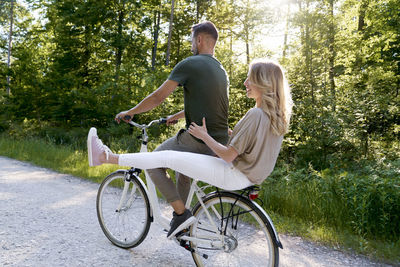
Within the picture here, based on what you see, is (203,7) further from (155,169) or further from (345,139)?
(155,169)

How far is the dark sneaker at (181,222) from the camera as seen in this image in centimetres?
285

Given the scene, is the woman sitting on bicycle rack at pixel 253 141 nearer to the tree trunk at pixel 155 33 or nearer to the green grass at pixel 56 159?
the green grass at pixel 56 159

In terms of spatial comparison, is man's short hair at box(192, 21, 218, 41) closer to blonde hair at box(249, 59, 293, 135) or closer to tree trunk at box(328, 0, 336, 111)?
blonde hair at box(249, 59, 293, 135)

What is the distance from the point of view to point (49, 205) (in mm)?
4809

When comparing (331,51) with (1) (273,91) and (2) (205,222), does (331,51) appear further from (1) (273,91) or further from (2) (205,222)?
(2) (205,222)

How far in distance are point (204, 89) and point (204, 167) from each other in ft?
2.31

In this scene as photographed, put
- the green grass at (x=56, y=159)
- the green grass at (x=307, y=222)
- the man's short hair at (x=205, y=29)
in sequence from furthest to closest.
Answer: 1. the green grass at (x=56, y=159)
2. the green grass at (x=307, y=222)
3. the man's short hair at (x=205, y=29)

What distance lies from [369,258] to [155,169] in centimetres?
242

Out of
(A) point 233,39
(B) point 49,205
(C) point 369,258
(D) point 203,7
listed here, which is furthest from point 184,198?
(D) point 203,7

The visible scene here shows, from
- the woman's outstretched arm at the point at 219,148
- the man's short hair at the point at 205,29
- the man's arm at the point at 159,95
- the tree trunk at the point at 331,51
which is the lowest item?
the woman's outstretched arm at the point at 219,148

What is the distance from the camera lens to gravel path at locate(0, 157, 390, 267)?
3.15 metres

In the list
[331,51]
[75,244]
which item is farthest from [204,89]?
[331,51]

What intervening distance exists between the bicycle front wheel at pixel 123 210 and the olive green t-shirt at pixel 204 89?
3.38ft

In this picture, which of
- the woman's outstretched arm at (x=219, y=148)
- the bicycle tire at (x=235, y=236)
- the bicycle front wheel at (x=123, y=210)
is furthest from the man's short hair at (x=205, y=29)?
the bicycle front wheel at (x=123, y=210)
